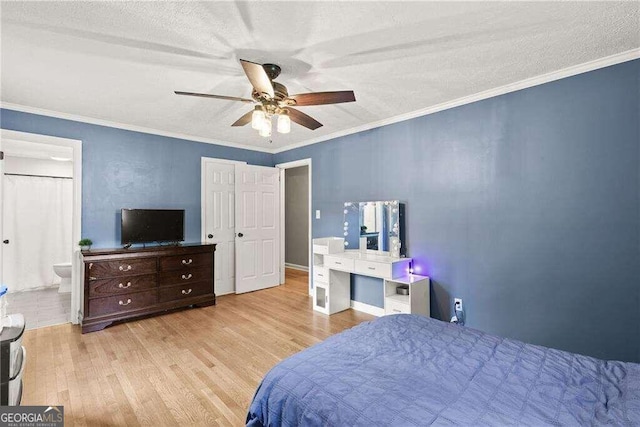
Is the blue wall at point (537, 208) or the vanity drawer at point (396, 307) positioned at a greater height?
the blue wall at point (537, 208)

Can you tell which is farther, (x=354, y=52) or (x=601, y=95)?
(x=601, y=95)

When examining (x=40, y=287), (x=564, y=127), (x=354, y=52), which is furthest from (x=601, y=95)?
(x=40, y=287)

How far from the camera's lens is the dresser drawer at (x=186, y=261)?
3.92 metres

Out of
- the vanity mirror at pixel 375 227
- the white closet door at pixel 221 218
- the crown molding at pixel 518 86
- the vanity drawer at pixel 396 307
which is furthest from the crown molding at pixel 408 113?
the vanity drawer at pixel 396 307

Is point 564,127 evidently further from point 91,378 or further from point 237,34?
point 91,378

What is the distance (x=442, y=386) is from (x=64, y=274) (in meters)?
5.65

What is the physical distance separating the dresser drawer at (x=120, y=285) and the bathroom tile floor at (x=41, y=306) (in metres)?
0.71

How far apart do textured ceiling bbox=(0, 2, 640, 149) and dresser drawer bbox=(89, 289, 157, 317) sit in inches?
86.2

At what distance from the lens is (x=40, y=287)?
16.8ft

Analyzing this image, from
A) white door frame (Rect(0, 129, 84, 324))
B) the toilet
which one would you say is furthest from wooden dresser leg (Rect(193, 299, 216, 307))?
the toilet

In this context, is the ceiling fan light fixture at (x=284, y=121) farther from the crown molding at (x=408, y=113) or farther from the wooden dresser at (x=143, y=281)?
the wooden dresser at (x=143, y=281)

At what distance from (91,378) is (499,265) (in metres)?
3.65

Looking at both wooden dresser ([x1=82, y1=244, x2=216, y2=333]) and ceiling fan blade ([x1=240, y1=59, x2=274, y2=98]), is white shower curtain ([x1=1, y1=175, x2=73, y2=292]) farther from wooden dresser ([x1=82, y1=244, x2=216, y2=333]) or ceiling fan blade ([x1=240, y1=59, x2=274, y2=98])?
ceiling fan blade ([x1=240, y1=59, x2=274, y2=98])

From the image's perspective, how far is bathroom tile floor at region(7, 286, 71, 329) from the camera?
11.8 ft
